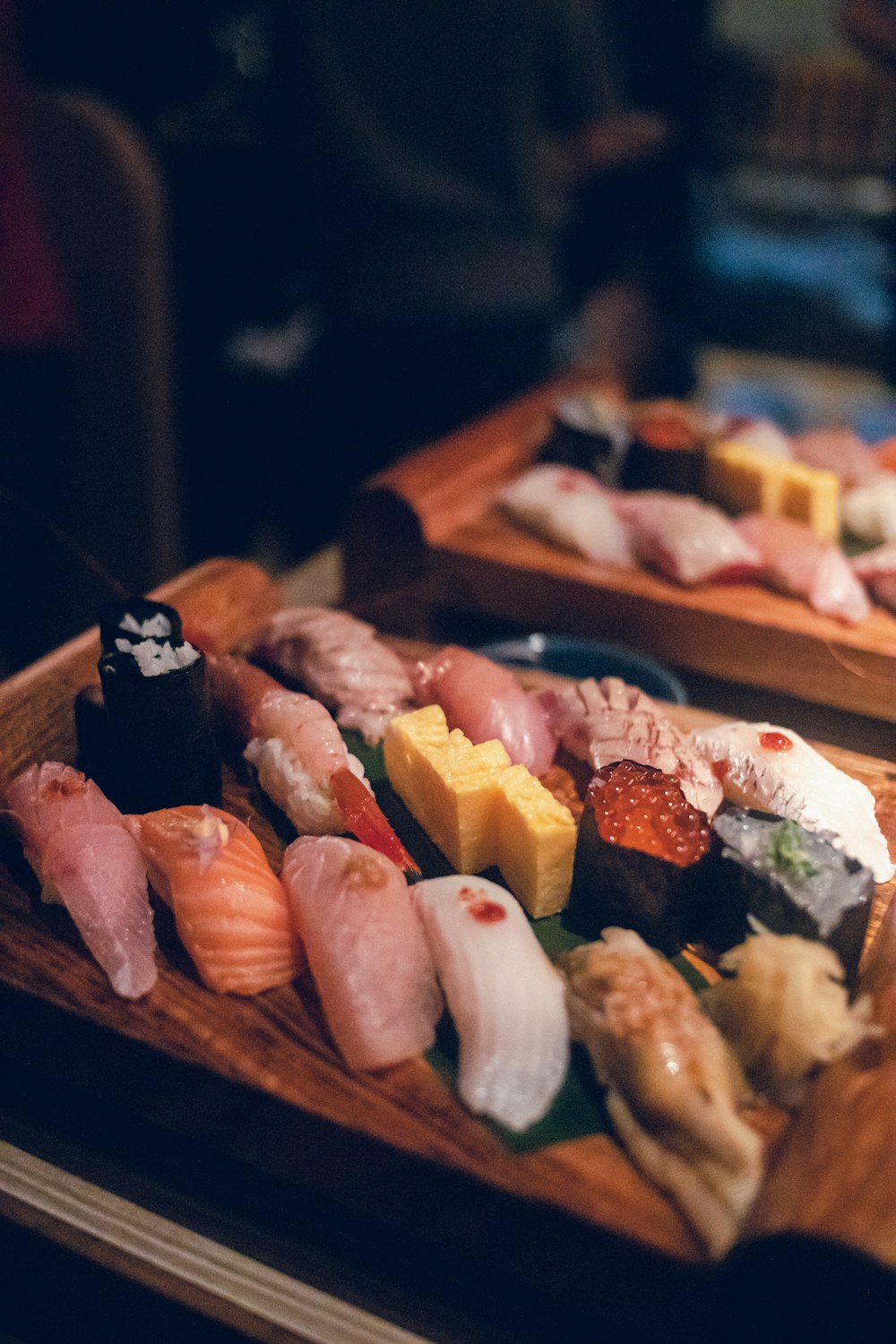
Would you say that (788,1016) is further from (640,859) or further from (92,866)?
(92,866)

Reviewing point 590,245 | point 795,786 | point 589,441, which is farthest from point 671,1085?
point 590,245

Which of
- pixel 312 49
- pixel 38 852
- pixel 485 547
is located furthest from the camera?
pixel 312 49

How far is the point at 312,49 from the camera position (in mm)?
4508

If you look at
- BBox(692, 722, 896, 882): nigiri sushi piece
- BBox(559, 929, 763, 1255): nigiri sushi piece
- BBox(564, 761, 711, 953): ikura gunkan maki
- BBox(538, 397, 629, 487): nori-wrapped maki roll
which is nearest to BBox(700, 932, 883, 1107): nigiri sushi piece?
BBox(559, 929, 763, 1255): nigiri sushi piece

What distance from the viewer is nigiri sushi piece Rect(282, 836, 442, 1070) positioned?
1.47 meters

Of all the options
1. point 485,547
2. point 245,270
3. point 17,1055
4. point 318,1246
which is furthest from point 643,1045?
point 245,270

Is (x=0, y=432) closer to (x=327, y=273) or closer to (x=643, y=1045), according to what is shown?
(x=327, y=273)

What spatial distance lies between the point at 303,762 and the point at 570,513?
1.17 metres

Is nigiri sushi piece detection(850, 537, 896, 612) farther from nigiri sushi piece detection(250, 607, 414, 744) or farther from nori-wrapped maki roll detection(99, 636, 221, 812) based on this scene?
nori-wrapped maki roll detection(99, 636, 221, 812)

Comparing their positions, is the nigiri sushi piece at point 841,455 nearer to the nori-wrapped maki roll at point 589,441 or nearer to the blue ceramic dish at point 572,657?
the nori-wrapped maki roll at point 589,441

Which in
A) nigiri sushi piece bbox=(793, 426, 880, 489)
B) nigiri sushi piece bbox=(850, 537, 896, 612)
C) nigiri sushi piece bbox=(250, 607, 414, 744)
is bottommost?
nigiri sushi piece bbox=(250, 607, 414, 744)

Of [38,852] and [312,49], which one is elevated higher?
[312,49]

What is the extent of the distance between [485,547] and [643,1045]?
5.44 feet

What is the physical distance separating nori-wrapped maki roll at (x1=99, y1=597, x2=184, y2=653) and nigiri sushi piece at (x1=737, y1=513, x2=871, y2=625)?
1.46 meters
